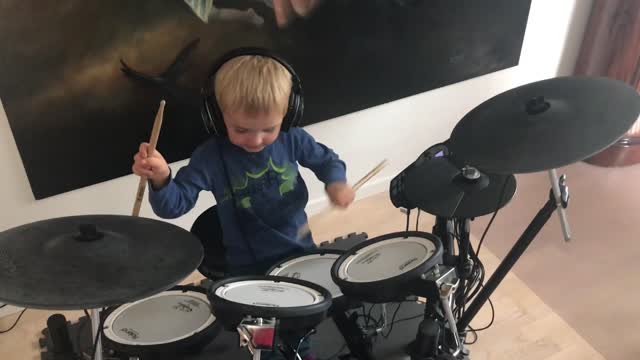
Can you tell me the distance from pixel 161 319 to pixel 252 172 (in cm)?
34

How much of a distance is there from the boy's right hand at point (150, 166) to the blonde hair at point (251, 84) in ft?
0.50

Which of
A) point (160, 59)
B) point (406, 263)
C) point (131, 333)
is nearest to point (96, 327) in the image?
point (131, 333)

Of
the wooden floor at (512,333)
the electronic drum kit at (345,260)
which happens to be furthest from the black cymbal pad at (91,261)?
the wooden floor at (512,333)

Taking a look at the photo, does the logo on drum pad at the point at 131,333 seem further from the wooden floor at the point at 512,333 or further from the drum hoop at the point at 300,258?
the wooden floor at the point at 512,333

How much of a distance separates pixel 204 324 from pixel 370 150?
0.95 metres

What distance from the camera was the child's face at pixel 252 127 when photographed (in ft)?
3.43

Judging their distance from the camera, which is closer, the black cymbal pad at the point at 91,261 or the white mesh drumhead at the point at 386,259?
the black cymbal pad at the point at 91,261

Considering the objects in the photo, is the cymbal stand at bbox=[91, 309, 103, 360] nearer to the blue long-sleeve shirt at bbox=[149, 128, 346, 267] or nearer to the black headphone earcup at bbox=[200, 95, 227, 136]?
the blue long-sleeve shirt at bbox=[149, 128, 346, 267]

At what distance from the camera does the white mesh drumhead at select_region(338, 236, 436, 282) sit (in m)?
1.01

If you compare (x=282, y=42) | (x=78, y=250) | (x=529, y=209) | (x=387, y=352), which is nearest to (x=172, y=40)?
(x=282, y=42)

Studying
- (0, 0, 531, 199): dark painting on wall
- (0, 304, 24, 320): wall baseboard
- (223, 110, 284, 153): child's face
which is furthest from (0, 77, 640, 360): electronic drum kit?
(0, 304, 24, 320): wall baseboard

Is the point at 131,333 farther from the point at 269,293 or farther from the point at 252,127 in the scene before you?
the point at 252,127

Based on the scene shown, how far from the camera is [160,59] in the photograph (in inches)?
54.1

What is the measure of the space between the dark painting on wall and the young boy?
1.01ft
